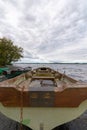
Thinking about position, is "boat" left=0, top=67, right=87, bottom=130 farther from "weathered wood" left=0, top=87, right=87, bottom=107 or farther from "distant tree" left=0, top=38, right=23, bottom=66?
"distant tree" left=0, top=38, right=23, bottom=66

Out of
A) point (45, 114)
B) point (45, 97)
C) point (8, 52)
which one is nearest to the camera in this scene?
point (45, 97)

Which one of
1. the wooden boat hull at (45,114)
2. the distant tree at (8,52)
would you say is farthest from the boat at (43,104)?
the distant tree at (8,52)

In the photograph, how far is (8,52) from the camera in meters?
50.9

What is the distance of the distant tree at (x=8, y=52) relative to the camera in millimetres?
50469

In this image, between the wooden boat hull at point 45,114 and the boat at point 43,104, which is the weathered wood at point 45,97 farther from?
the wooden boat hull at point 45,114

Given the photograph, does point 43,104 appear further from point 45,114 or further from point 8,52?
point 8,52

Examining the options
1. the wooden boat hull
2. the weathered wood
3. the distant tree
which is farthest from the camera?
the distant tree


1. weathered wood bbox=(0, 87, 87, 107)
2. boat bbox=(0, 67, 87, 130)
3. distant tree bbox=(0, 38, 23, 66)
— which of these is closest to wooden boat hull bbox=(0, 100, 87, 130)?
boat bbox=(0, 67, 87, 130)

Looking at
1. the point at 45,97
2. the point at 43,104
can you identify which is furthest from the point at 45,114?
the point at 45,97

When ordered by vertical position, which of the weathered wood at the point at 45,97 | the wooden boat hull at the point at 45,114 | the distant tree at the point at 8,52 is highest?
the distant tree at the point at 8,52

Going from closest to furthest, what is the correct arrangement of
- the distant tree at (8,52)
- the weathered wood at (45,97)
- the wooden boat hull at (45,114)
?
1. the weathered wood at (45,97)
2. the wooden boat hull at (45,114)
3. the distant tree at (8,52)

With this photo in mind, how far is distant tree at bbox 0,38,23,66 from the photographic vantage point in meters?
50.5

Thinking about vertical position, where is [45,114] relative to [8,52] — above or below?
below

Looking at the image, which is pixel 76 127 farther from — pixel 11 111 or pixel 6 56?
pixel 6 56
